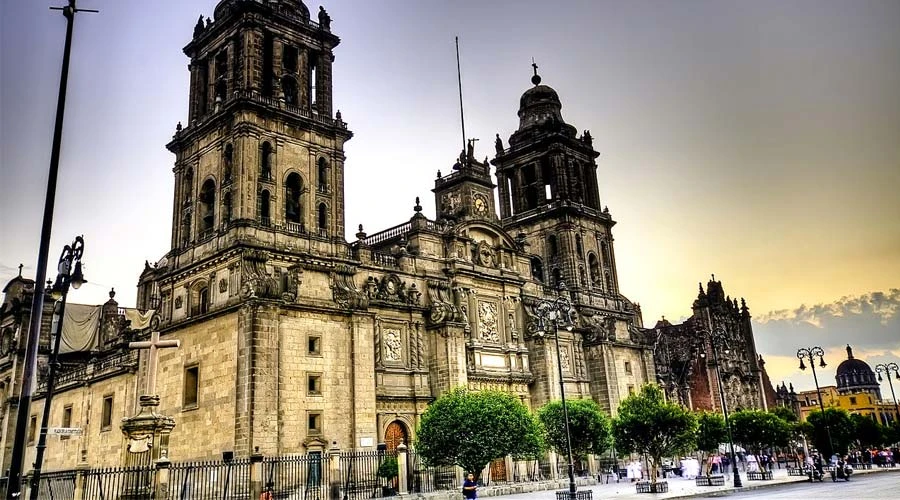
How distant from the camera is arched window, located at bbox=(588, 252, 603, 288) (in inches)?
2087

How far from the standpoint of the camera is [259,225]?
109 ft

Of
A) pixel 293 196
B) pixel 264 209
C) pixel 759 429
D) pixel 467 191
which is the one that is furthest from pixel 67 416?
pixel 759 429

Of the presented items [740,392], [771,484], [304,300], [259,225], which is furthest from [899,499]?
[740,392]

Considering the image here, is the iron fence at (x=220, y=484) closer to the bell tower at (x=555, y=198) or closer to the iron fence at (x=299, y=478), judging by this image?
the iron fence at (x=299, y=478)

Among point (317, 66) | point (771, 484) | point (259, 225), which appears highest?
point (317, 66)

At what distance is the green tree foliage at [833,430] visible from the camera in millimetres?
47750

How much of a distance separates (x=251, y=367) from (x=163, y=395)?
6860mm

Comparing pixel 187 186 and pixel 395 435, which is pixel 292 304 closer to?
pixel 395 435

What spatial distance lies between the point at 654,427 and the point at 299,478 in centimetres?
1590

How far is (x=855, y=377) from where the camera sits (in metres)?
109

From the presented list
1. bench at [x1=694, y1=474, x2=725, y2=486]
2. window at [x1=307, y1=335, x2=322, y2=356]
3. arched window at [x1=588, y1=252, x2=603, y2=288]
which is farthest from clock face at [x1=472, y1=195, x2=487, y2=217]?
bench at [x1=694, y1=474, x2=725, y2=486]

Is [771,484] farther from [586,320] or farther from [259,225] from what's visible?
[259,225]

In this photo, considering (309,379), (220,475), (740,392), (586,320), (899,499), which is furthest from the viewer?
(740,392)

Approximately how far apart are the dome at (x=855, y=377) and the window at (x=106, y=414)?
104 meters
